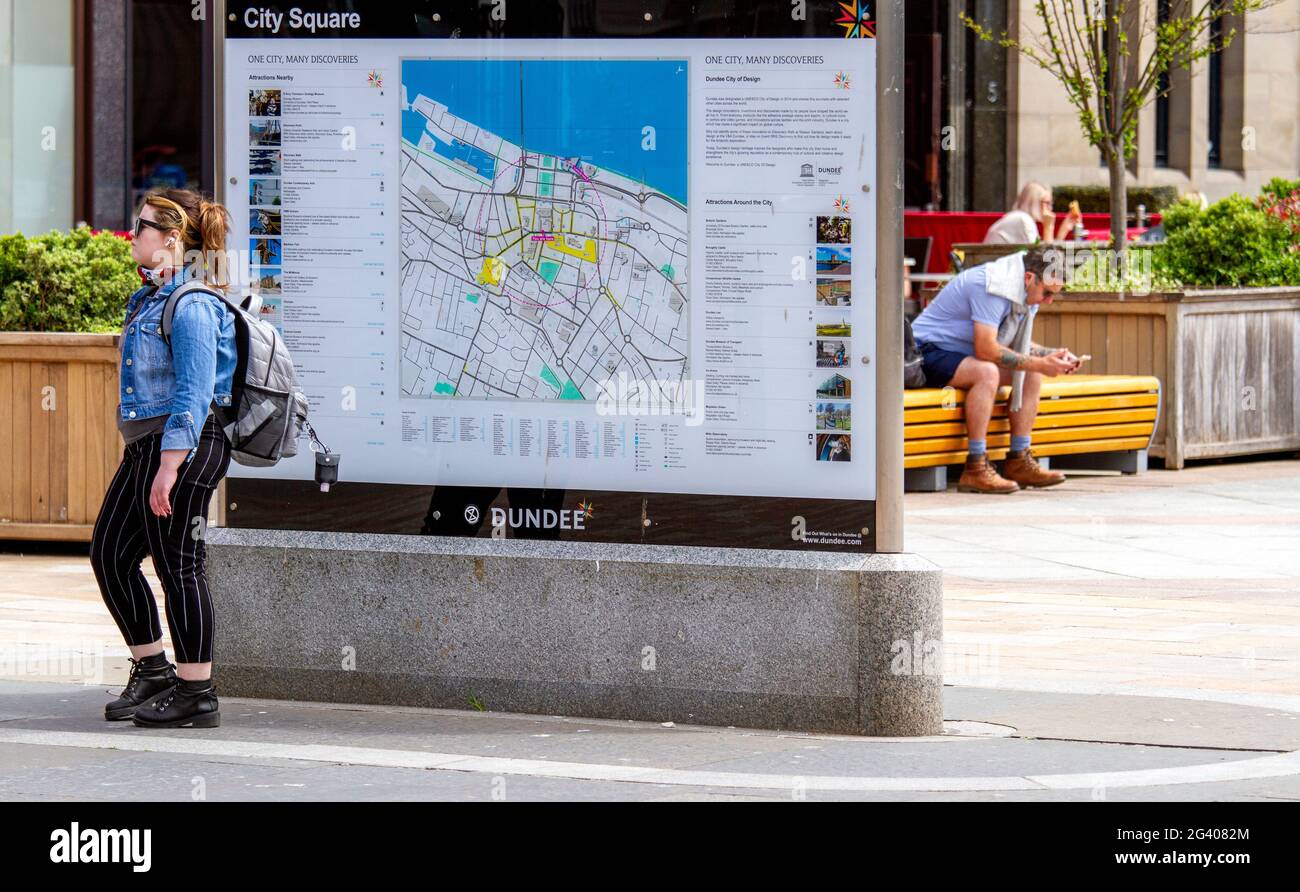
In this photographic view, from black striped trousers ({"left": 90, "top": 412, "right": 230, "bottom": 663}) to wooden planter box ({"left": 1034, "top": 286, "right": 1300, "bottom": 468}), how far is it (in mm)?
8866

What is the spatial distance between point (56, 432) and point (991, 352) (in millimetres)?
5506

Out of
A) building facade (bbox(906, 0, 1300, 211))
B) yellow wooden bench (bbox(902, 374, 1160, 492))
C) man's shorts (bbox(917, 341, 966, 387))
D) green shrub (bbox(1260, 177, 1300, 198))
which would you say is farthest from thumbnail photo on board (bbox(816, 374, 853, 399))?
building facade (bbox(906, 0, 1300, 211))

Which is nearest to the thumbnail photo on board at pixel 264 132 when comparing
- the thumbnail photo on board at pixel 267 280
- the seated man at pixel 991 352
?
the thumbnail photo on board at pixel 267 280

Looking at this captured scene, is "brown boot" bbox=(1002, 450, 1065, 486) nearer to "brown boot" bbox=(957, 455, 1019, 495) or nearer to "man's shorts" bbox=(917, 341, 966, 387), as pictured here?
"brown boot" bbox=(957, 455, 1019, 495)

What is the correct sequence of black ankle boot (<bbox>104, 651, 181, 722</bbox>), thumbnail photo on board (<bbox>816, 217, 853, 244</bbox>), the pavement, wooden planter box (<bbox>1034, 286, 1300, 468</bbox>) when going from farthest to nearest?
wooden planter box (<bbox>1034, 286, 1300, 468</bbox>) < black ankle boot (<bbox>104, 651, 181, 722</bbox>) < thumbnail photo on board (<bbox>816, 217, 853, 244</bbox>) < the pavement

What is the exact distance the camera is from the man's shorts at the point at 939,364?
13336 mm

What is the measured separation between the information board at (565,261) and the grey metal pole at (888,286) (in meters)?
0.04

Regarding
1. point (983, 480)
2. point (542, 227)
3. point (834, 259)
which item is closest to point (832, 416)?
point (834, 259)

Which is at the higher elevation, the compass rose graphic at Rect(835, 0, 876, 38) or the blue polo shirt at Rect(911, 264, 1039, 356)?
the compass rose graphic at Rect(835, 0, 876, 38)

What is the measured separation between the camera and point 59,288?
1084 cm

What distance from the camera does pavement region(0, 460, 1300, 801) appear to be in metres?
6.04

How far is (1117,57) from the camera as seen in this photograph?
16969 mm

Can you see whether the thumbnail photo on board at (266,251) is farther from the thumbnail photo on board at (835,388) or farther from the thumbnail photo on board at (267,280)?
the thumbnail photo on board at (835,388)

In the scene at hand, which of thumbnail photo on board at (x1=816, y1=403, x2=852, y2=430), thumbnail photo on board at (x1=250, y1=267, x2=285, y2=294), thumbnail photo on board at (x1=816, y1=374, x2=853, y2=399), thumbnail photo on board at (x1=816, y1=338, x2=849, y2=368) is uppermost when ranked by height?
thumbnail photo on board at (x1=250, y1=267, x2=285, y2=294)
